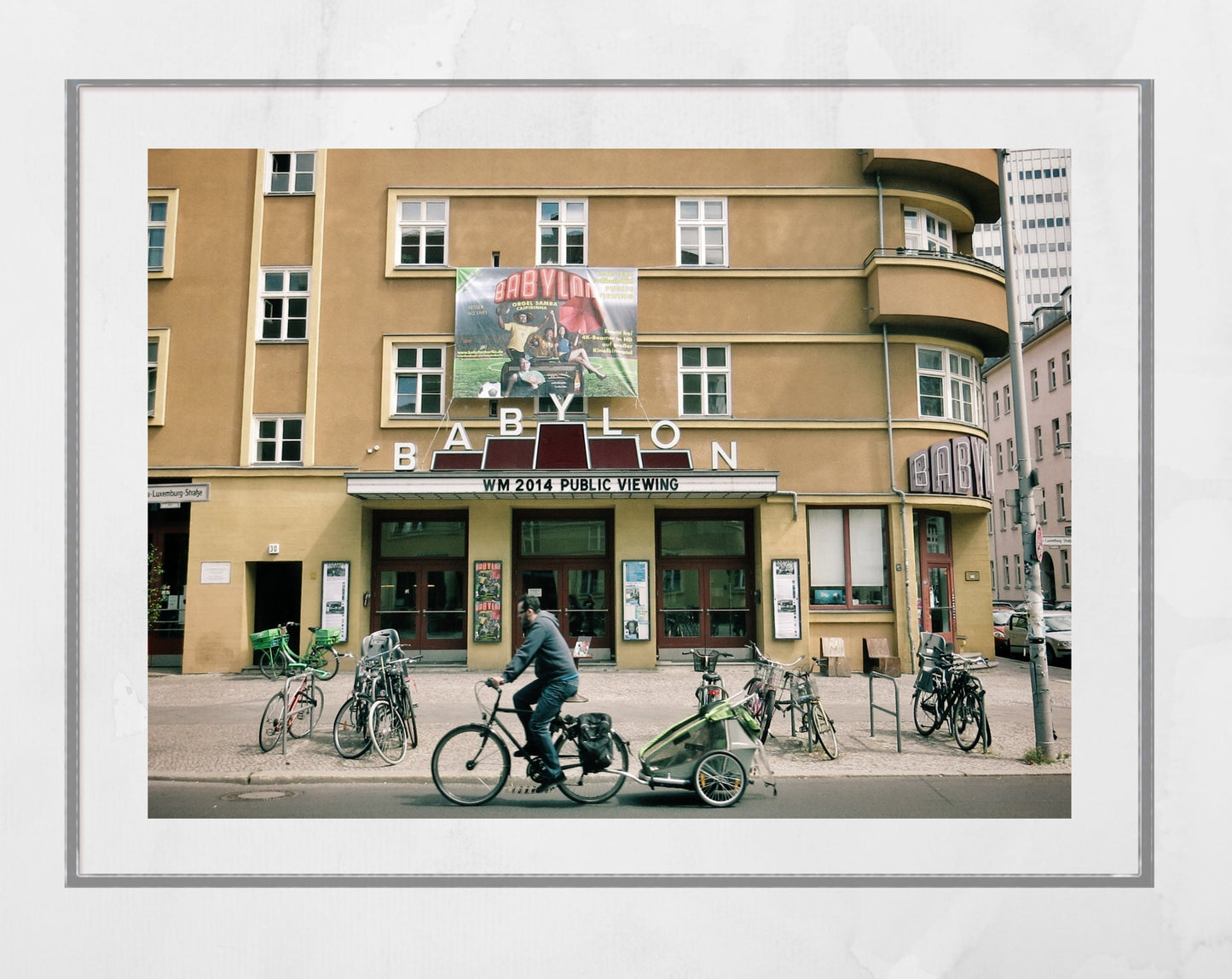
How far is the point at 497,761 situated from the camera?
24.4ft

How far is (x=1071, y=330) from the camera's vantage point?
19.6 feet

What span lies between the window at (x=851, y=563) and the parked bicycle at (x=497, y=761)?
9.02 meters

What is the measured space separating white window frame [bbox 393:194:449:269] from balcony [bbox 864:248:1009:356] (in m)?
7.92

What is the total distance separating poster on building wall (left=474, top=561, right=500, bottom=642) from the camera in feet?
50.9

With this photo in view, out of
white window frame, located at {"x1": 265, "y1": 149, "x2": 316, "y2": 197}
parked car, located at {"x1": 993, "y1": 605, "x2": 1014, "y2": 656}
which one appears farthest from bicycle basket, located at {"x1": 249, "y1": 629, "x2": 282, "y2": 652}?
parked car, located at {"x1": 993, "y1": 605, "x2": 1014, "y2": 656}

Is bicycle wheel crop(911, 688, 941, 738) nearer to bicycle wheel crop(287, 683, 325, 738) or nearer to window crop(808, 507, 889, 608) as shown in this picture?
window crop(808, 507, 889, 608)

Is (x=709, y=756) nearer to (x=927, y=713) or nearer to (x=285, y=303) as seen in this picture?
(x=927, y=713)

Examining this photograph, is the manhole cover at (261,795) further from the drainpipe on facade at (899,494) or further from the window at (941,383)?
the window at (941,383)

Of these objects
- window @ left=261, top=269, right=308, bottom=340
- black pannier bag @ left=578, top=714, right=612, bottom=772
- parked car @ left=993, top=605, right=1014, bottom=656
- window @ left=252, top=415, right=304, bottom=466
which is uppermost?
window @ left=261, top=269, right=308, bottom=340

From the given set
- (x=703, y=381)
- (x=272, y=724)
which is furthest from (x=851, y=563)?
(x=272, y=724)

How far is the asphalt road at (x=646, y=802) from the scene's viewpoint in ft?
23.6

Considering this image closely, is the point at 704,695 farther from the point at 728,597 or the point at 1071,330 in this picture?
the point at 728,597

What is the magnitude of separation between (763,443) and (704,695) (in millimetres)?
7738
